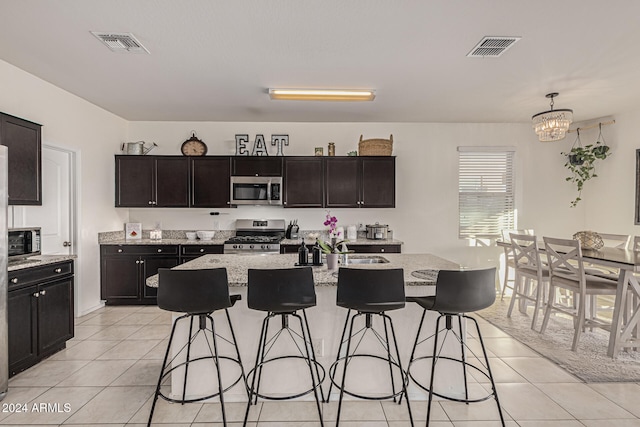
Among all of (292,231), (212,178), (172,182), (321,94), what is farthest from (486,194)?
(172,182)

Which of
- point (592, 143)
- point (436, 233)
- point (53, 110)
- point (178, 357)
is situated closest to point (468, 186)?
point (436, 233)

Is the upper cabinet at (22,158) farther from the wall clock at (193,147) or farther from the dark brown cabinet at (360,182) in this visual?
the dark brown cabinet at (360,182)

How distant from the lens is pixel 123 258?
4.73 m

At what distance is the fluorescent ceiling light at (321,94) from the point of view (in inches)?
150

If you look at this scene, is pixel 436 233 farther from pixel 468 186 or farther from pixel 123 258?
pixel 123 258

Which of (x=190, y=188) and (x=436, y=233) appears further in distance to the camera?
(x=436, y=233)

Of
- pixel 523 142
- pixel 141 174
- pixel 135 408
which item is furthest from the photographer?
pixel 523 142

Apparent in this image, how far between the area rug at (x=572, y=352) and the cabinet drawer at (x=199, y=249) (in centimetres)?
350

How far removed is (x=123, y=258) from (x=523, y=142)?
6031mm

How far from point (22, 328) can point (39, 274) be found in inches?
17.0

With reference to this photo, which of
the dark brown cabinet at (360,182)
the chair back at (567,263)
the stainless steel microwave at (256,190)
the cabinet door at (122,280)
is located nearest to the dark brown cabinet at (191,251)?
the cabinet door at (122,280)

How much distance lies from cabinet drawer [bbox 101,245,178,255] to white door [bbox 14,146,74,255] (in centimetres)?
48

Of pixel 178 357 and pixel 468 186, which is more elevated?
pixel 468 186

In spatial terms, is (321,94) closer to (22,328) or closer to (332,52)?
(332,52)
